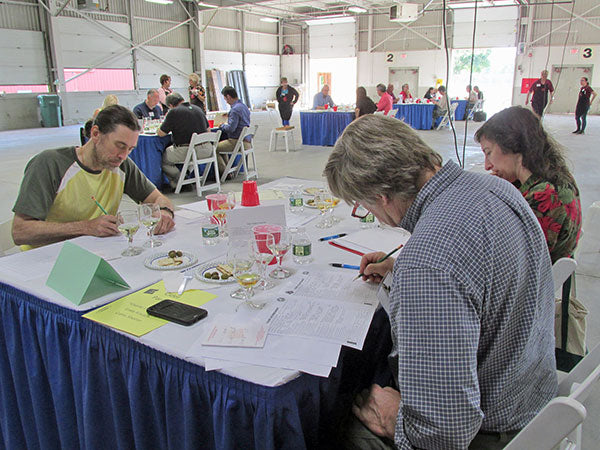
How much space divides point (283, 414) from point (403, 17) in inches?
460

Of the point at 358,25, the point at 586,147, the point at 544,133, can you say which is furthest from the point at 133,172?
the point at 358,25

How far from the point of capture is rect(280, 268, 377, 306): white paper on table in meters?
1.35

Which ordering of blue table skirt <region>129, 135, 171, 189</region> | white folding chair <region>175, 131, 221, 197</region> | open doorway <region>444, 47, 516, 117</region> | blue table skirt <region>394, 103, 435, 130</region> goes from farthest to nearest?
open doorway <region>444, 47, 516, 117</region> → blue table skirt <region>394, 103, 435, 130</region> → blue table skirt <region>129, 135, 171, 189</region> → white folding chair <region>175, 131, 221, 197</region>

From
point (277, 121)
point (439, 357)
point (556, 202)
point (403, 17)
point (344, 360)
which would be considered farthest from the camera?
point (277, 121)

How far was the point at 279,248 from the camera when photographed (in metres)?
1.53

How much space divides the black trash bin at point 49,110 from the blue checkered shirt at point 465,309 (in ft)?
48.0

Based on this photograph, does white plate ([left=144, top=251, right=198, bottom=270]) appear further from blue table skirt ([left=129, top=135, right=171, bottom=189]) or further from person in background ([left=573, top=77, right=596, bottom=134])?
person in background ([left=573, top=77, right=596, bottom=134])

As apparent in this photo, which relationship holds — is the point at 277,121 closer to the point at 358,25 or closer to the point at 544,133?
the point at 358,25

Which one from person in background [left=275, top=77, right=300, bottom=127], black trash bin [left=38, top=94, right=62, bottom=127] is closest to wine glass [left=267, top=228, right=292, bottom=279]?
person in background [left=275, top=77, right=300, bottom=127]

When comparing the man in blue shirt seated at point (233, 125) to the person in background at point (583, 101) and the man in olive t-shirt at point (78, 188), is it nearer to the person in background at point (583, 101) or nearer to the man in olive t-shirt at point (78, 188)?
the man in olive t-shirt at point (78, 188)

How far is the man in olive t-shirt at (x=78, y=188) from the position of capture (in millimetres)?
1909

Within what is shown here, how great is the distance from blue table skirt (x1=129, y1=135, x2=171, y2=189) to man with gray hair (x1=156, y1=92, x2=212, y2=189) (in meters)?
0.09

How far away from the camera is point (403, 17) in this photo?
11.0 metres

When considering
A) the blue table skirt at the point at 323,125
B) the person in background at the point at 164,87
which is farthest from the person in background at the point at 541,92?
the person in background at the point at 164,87
